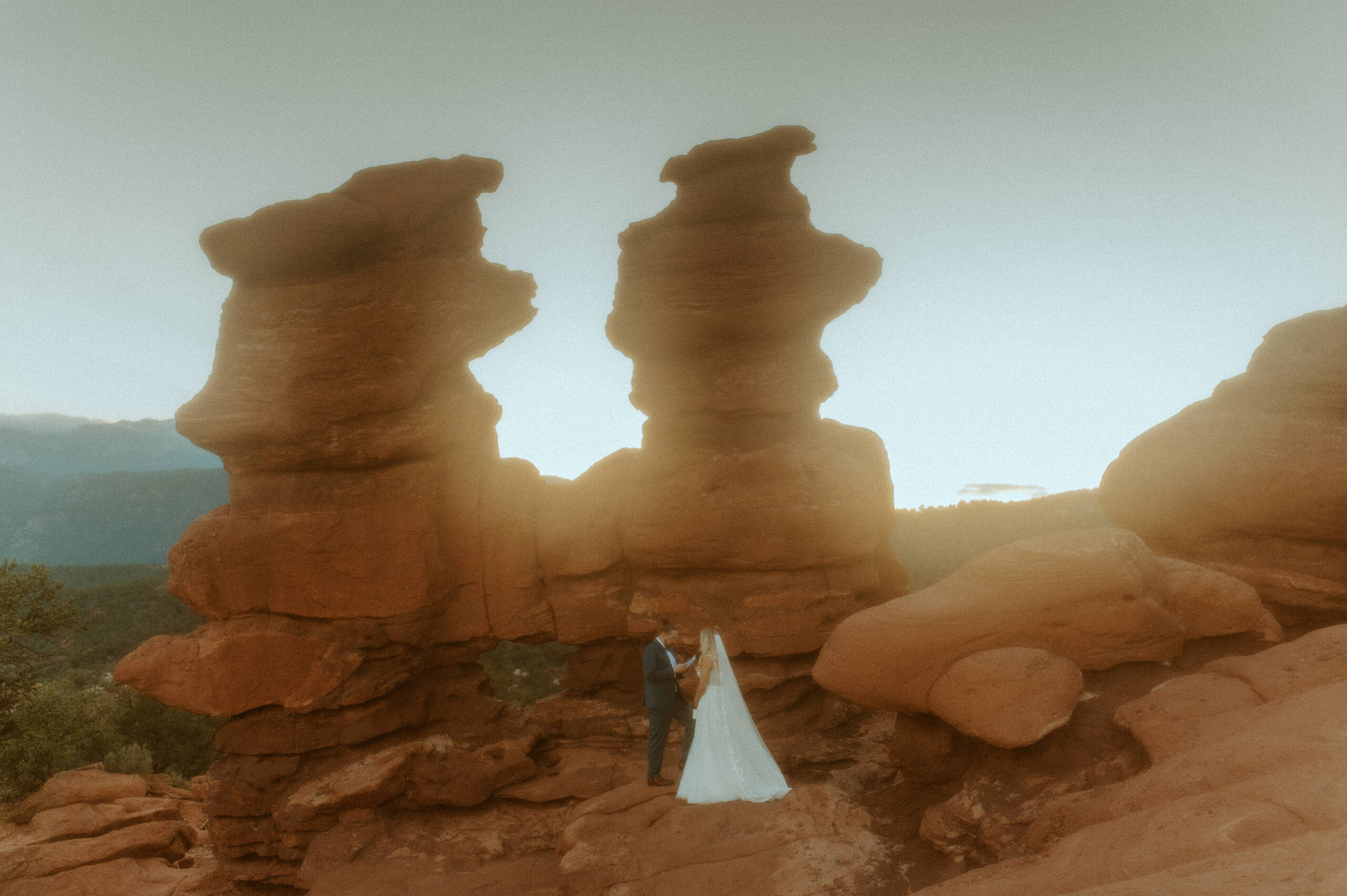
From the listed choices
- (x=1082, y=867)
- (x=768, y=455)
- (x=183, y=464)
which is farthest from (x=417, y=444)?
(x=183, y=464)

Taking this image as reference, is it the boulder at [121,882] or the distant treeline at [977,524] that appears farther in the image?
the distant treeline at [977,524]

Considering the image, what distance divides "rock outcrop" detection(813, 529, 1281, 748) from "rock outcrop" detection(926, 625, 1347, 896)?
2.20 feet

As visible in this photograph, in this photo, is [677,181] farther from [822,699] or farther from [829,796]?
[829,796]

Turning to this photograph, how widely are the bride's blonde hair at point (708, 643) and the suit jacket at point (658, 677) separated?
71cm

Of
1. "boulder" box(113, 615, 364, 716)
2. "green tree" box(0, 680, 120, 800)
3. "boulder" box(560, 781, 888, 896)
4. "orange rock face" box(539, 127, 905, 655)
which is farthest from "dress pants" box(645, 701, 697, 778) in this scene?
"green tree" box(0, 680, 120, 800)

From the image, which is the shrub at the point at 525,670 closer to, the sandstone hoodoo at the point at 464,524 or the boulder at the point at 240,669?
A: the sandstone hoodoo at the point at 464,524

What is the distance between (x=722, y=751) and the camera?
8.13 meters

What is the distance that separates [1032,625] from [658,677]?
13.2 ft

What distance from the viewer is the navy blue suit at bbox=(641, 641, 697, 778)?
29.6 ft

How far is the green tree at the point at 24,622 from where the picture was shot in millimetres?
14516

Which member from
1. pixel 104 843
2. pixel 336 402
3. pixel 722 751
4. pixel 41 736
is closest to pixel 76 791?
pixel 41 736

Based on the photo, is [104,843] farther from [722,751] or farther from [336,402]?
[722,751]

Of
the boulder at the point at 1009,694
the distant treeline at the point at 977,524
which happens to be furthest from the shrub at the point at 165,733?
the distant treeline at the point at 977,524

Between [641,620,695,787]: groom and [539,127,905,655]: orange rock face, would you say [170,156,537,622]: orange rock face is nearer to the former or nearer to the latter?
[539,127,905,655]: orange rock face
